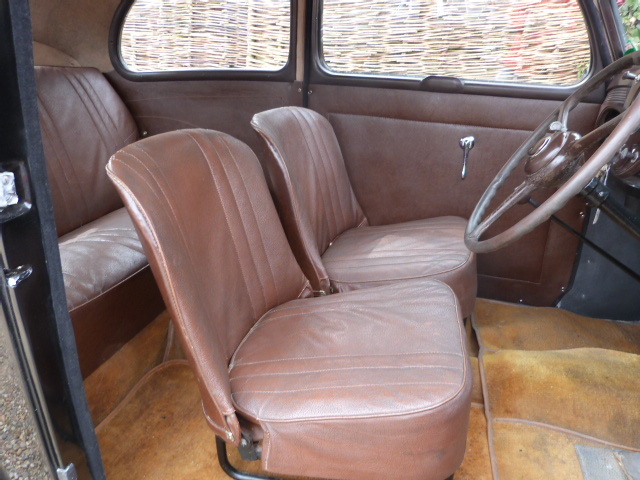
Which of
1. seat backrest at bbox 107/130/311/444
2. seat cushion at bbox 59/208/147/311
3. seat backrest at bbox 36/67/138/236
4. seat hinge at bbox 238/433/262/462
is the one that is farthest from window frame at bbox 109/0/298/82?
seat hinge at bbox 238/433/262/462

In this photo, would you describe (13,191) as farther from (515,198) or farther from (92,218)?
(92,218)

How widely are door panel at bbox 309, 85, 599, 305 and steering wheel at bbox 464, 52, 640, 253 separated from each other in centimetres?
54

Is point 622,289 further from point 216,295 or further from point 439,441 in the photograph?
point 216,295

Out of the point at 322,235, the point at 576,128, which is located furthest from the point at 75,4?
the point at 576,128

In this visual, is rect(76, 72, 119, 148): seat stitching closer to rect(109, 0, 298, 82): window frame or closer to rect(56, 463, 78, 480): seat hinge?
rect(109, 0, 298, 82): window frame

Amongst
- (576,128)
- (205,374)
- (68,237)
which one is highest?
(576,128)

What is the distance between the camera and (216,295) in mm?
1141

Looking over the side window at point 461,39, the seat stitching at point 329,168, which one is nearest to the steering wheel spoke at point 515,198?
the seat stitching at point 329,168

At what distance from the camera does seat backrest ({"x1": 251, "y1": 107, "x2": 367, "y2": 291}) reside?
5.11 feet

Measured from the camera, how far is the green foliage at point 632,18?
178 cm

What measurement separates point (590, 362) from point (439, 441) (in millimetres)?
923

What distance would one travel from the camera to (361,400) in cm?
98

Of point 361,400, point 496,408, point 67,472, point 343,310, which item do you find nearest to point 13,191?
point 67,472

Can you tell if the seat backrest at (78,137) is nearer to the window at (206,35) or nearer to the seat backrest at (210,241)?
the window at (206,35)
